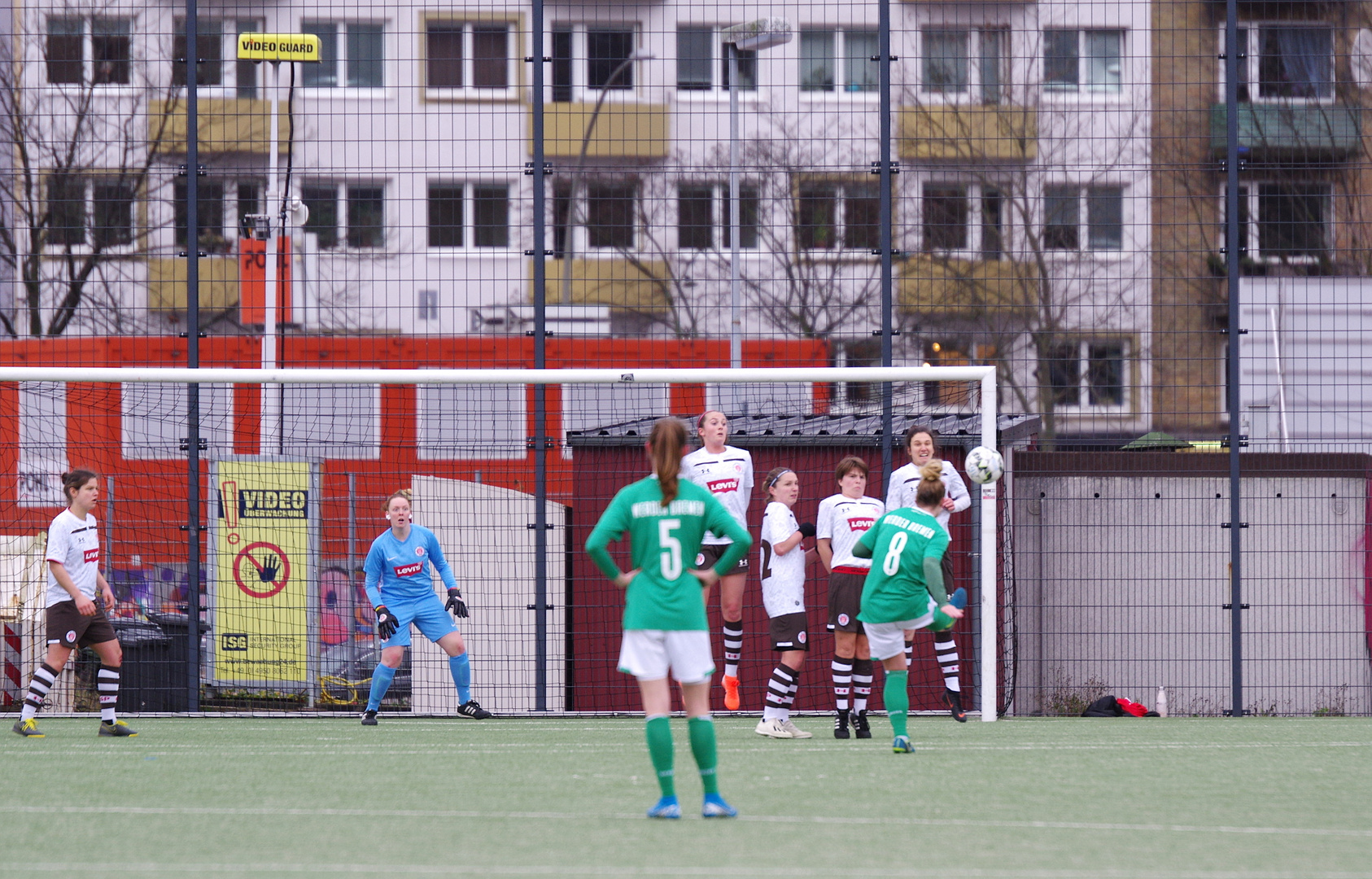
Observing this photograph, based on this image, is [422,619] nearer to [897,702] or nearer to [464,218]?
[464,218]

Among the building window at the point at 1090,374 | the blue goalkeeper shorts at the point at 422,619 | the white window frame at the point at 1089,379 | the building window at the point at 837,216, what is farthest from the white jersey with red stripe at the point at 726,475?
the white window frame at the point at 1089,379

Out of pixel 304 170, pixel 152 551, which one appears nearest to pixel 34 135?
pixel 304 170

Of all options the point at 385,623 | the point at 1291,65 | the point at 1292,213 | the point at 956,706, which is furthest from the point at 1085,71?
the point at 385,623

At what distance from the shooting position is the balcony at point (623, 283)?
19.3 metres

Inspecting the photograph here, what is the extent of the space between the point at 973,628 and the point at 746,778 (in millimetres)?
4828

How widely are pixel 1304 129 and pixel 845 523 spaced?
1432cm

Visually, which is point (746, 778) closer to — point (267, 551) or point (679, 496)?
point (679, 496)

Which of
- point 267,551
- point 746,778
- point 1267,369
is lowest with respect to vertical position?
point 746,778

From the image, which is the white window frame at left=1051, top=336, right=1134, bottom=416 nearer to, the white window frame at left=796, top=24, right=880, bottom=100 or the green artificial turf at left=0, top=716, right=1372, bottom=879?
the white window frame at left=796, top=24, right=880, bottom=100

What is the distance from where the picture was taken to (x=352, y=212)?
18.5 m

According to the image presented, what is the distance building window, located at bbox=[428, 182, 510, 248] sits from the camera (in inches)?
530

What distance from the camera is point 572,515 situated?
41.9 feet

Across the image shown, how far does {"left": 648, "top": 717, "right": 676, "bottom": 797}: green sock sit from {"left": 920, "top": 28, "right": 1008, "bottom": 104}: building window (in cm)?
1095

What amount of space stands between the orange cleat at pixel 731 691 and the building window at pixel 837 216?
3983mm
